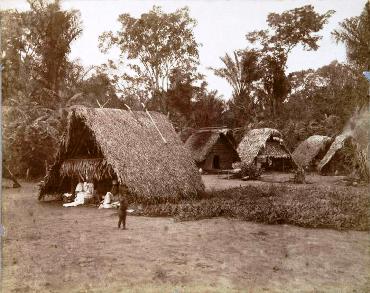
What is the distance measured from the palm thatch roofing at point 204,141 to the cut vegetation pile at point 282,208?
11176 millimetres

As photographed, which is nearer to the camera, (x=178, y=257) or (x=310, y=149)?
(x=178, y=257)

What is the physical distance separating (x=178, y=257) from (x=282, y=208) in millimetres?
4193

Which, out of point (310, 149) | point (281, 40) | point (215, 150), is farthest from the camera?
point (215, 150)

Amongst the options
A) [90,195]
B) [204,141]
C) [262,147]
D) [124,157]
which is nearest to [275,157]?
[262,147]

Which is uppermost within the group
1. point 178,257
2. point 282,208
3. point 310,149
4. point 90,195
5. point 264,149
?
point 310,149

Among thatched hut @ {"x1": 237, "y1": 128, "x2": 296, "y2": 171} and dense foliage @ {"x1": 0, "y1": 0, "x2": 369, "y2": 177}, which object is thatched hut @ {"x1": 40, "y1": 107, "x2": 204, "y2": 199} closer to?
dense foliage @ {"x1": 0, "y1": 0, "x2": 369, "y2": 177}

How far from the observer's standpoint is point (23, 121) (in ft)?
58.8

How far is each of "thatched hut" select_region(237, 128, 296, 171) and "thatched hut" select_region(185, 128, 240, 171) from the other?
100 centimetres

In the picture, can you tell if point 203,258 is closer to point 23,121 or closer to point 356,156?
point 356,156

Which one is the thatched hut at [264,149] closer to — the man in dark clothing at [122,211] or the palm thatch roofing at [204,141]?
the palm thatch roofing at [204,141]

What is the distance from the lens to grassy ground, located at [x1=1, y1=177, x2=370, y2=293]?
533cm

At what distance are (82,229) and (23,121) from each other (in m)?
11.2

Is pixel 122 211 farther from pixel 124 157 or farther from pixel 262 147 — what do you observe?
pixel 262 147

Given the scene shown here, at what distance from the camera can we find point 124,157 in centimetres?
1096
